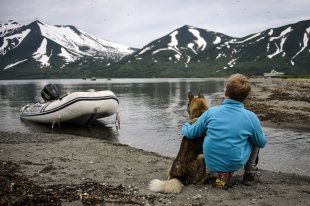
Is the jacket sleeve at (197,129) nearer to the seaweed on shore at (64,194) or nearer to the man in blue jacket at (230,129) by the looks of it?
the man in blue jacket at (230,129)

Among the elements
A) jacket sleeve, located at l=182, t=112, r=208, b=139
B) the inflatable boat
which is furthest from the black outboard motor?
jacket sleeve, located at l=182, t=112, r=208, b=139

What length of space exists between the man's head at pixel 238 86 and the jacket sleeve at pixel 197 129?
688 mm

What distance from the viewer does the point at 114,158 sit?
39.0 ft

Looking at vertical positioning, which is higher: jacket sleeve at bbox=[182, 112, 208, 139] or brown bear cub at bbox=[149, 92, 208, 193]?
jacket sleeve at bbox=[182, 112, 208, 139]

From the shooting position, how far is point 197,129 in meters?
6.95

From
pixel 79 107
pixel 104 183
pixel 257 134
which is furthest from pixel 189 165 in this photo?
pixel 79 107

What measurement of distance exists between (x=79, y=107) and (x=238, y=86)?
1776cm

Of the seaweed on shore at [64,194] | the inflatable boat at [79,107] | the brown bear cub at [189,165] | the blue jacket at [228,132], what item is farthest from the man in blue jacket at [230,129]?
the inflatable boat at [79,107]

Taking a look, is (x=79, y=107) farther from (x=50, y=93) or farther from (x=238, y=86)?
(x=238, y=86)

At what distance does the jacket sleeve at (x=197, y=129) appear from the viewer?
6922 millimetres

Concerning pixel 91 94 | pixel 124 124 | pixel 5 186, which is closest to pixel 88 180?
pixel 5 186

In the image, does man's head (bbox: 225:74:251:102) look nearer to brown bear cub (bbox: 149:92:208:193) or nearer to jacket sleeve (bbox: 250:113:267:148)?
jacket sleeve (bbox: 250:113:267:148)

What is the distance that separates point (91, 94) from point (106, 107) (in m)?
1.39

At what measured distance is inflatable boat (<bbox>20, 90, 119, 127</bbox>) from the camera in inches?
909
